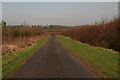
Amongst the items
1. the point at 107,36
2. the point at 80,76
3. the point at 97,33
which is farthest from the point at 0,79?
the point at 97,33

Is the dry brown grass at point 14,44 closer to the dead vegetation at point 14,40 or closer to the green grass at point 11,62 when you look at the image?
the dead vegetation at point 14,40

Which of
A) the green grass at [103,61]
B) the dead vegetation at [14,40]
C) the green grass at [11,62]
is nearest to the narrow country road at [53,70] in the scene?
the green grass at [11,62]

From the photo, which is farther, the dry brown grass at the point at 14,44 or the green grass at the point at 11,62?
the dry brown grass at the point at 14,44

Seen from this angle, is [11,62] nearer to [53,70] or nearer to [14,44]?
[53,70]

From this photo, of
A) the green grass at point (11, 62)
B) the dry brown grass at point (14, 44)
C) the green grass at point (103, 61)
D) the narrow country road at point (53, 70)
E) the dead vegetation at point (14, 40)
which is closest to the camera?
the narrow country road at point (53, 70)

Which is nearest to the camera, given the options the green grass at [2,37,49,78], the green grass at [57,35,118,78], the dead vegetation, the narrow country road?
the narrow country road

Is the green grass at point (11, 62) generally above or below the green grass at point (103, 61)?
below

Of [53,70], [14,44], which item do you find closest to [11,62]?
[53,70]

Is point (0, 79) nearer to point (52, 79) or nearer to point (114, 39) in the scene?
point (52, 79)

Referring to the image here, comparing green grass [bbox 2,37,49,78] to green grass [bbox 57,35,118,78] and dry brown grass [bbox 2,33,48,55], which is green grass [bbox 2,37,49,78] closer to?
dry brown grass [bbox 2,33,48,55]

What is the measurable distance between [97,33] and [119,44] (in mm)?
6882

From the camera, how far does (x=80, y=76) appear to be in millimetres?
7992

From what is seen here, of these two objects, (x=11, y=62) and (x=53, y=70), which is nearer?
(x=53, y=70)

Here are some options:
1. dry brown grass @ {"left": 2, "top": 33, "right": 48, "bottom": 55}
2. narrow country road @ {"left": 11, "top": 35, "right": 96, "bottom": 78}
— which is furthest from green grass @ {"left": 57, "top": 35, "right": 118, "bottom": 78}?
dry brown grass @ {"left": 2, "top": 33, "right": 48, "bottom": 55}
